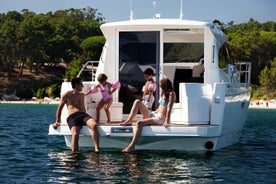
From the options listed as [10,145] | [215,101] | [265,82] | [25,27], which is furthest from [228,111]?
[25,27]

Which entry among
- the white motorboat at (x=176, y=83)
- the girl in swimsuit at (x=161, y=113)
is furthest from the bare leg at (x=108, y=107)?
the girl in swimsuit at (x=161, y=113)

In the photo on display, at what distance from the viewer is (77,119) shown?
13.1 metres

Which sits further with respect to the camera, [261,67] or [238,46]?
[261,67]

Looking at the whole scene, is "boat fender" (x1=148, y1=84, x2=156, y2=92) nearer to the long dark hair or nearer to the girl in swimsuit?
the girl in swimsuit

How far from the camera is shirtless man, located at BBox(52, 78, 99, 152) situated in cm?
1302

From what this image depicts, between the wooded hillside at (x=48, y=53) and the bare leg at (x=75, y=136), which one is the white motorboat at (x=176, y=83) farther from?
the wooded hillside at (x=48, y=53)

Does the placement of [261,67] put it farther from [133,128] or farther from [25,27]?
[133,128]

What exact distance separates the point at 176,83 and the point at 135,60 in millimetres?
1700

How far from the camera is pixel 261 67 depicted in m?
90.1

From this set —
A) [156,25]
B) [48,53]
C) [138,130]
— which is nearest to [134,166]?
[138,130]

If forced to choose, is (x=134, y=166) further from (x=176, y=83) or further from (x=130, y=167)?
(x=176, y=83)

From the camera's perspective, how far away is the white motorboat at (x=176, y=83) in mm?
13023

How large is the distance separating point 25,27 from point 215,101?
85896 millimetres

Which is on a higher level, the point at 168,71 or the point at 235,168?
the point at 168,71
